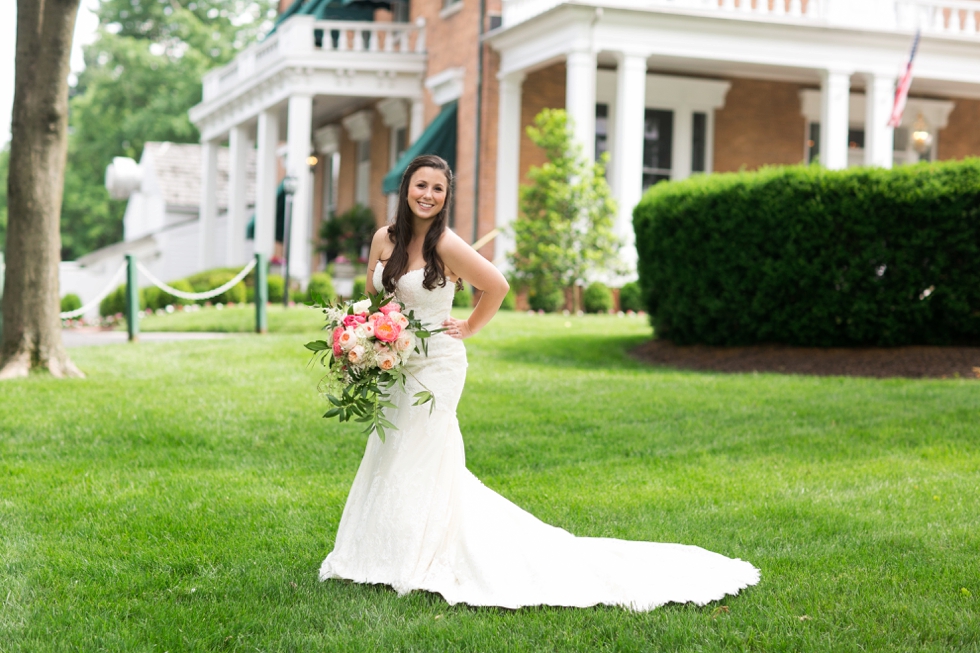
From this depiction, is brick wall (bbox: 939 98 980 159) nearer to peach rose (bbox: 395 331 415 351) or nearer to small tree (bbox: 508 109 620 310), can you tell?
small tree (bbox: 508 109 620 310)

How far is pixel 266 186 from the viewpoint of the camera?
81.0 feet

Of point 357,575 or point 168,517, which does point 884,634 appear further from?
point 168,517

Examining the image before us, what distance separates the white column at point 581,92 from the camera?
18.5 metres

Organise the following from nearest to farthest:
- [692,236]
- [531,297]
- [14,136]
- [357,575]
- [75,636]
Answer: [75,636] → [357,575] → [14,136] → [692,236] → [531,297]

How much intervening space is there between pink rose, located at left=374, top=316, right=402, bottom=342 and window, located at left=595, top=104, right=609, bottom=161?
1780 cm

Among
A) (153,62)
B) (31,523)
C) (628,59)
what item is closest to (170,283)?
(628,59)

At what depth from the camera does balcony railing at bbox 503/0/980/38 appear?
18750 millimetres

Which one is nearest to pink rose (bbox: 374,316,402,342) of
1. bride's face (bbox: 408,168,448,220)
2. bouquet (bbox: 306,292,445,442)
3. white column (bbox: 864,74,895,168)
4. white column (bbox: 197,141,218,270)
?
bouquet (bbox: 306,292,445,442)

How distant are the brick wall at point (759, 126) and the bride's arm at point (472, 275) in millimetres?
18543

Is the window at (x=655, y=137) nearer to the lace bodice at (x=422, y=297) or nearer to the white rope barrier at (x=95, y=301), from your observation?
the white rope barrier at (x=95, y=301)

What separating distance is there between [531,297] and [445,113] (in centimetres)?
505

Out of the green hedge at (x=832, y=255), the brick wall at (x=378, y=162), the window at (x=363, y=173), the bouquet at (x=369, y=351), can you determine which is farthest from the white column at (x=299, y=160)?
the bouquet at (x=369, y=351)

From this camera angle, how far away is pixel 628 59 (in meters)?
18.7

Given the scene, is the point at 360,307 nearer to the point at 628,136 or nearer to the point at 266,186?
the point at 628,136
